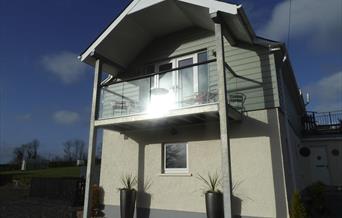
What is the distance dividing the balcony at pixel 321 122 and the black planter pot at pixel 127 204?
12.4 meters

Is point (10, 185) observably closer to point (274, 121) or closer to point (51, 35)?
point (51, 35)

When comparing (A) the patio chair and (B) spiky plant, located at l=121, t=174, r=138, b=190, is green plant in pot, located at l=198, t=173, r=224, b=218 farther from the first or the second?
(B) spiky plant, located at l=121, t=174, r=138, b=190

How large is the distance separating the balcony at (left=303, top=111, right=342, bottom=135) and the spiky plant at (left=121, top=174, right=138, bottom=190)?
12055mm

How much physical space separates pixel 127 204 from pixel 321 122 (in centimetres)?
1532

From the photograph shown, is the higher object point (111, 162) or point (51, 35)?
point (51, 35)

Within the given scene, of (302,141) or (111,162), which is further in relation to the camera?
(302,141)

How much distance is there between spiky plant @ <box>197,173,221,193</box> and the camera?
6.52 metres

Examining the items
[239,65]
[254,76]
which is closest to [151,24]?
[239,65]

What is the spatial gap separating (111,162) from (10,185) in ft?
59.2

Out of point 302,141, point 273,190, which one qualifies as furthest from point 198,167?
point 302,141

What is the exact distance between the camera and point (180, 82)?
7105 millimetres

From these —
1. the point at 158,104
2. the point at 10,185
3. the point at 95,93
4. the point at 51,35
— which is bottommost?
the point at 10,185

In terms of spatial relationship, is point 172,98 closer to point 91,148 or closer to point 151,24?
point 91,148

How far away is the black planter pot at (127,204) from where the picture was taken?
730 cm
